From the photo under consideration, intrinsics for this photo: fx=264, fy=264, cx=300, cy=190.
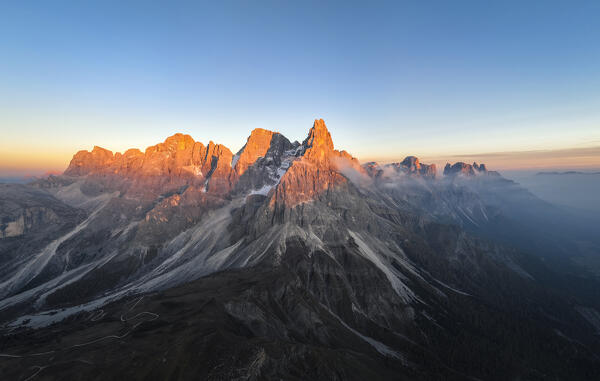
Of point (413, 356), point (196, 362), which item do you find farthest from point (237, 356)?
point (413, 356)

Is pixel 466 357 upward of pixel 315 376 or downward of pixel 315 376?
downward

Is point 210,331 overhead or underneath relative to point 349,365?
overhead

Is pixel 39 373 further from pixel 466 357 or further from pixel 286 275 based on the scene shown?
pixel 466 357

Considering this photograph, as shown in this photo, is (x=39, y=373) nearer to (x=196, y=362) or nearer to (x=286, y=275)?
(x=196, y=362)

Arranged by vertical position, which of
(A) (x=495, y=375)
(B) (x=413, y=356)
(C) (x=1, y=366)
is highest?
(C) (x=1, y=366)

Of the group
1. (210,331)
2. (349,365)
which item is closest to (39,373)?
(210,331)

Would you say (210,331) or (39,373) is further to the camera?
(210,331)

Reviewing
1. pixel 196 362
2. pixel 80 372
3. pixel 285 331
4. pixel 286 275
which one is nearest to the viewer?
pixel 80 372

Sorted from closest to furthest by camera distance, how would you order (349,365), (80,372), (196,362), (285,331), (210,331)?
(80,372), (196,362), (210,331), (349,365), (285,331)

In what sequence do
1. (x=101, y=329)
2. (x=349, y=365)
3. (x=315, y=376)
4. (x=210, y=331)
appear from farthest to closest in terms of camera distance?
(x=101, y=329) → (x=349, y=365) → (x=210, y=331) → (x=315, y=376)
